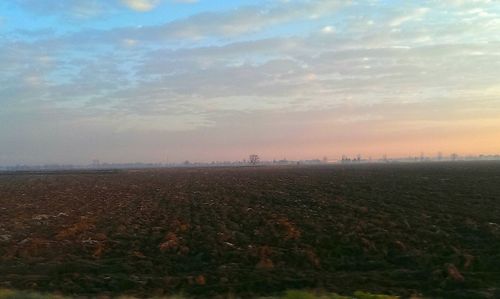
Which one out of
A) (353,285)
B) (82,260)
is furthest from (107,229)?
(353,285)

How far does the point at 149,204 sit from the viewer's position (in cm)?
3472

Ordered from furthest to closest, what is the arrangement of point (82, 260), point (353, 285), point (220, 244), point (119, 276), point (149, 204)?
point (149, 204)
point (220, 244)
point (82, 260)
point (119, 276)
point (353, 285)

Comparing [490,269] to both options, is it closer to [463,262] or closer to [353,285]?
[463,262]

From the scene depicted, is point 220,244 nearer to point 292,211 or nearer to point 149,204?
point 292,211

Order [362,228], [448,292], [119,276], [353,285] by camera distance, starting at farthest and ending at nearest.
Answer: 1. [362,228]
2. [119,276]
3. [353,285]
4. [448,292]

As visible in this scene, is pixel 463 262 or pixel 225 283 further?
pixel 463 262

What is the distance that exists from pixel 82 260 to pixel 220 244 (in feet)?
15.6

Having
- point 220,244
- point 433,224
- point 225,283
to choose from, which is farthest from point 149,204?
point 225,283

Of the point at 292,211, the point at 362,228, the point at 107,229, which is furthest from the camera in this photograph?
the point at 292,211

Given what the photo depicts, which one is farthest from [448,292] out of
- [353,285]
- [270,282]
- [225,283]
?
[225,283]

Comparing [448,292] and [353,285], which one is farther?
[353,285]

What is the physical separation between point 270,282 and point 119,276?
417cm

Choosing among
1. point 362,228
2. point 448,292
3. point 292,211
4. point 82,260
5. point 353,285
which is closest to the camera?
point 448,292

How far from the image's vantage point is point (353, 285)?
39.2 feet
